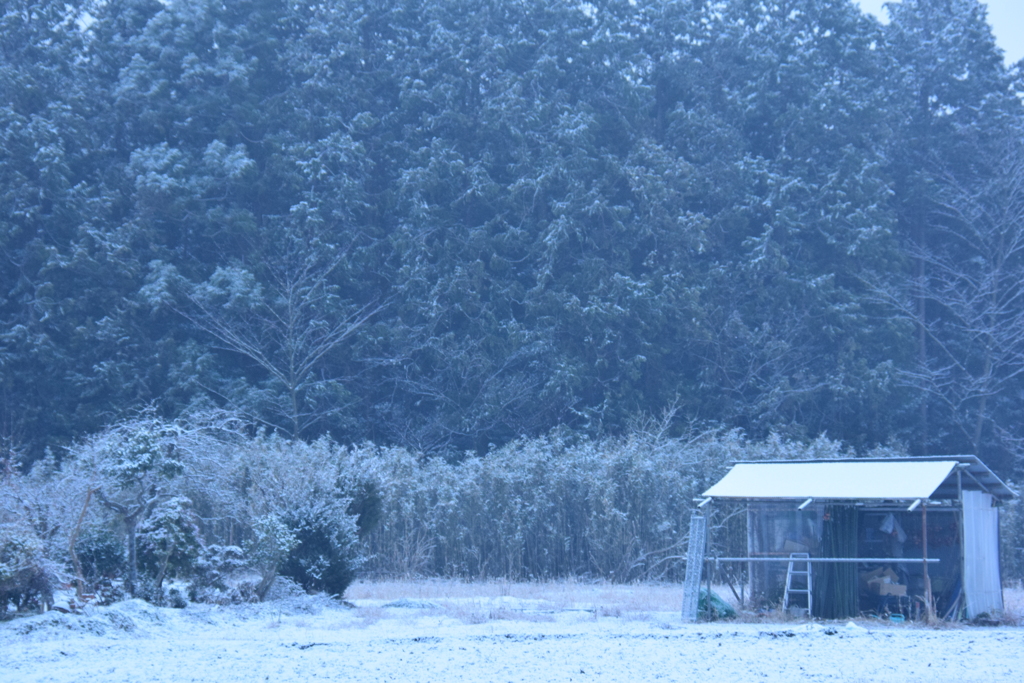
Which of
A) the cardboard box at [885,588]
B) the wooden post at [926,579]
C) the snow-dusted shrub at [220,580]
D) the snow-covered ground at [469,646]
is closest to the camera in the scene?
the snow-covered ground at [469,646]

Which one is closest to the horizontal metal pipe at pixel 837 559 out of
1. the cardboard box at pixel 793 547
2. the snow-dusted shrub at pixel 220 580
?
the cardboard box at pixel 793 547

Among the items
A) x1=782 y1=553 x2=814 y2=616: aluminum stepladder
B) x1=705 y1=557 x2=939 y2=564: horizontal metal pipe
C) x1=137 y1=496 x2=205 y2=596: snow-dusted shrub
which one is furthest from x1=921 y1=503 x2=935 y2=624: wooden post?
x1=137 y1=496 x2=205 y2=596: snow-dusted shrub

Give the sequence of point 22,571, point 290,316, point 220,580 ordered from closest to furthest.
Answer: point 22,571 < point 220,580 < point 290,316

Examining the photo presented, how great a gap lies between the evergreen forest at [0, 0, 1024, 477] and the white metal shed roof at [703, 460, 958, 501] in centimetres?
1441

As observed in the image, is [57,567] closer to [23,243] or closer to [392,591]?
[392,591]

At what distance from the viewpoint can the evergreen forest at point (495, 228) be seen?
31.0m

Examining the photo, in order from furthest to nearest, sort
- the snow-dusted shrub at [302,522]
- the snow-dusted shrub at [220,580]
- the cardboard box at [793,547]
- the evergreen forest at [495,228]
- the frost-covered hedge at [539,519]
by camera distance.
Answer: the evergreen forest at [495,228]
the frost-covered hedge at [539,519]
the snow-dusted shrub at [302,522]
the snow-dusted shrub at [220,580]
the cardboard box at [793,547]

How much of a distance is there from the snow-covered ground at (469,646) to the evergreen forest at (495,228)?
15.5 m

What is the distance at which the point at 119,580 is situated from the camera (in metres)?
15.4

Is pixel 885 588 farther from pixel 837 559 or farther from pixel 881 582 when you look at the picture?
pixel 837 559

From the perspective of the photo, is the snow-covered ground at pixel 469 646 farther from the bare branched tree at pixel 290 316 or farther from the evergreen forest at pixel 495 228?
the evergreen forest at pixel 495 228

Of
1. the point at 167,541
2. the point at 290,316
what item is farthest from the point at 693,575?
the point at 290,316

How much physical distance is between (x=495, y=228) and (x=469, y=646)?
73.3ft

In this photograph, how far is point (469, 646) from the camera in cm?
1250
